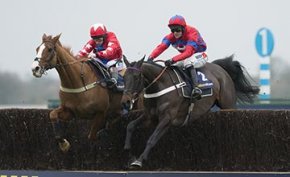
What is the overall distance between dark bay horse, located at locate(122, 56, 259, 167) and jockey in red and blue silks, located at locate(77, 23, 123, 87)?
0.77m

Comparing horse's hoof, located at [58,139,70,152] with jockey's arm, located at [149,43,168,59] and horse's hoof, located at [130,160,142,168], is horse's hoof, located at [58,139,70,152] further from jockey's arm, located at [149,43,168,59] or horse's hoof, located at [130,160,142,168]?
jockey's arm, located at [149,43,168,59]

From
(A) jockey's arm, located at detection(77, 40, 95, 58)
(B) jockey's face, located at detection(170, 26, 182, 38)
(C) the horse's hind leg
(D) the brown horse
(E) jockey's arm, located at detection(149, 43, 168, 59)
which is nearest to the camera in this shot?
(D) the brown horse

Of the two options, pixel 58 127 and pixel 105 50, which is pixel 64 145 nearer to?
pixel 58 127

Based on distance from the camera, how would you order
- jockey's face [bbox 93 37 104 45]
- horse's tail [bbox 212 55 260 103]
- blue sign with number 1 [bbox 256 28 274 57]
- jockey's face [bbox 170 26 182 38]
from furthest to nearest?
1. blue sign with number 1 [bbox 256 28 274 57]
2. horse's tail [bbox 212 55 260 103]
3. jockey's face [bbox 93 37 104 45]
4. jockey's face [bbox 170 26 182 38]

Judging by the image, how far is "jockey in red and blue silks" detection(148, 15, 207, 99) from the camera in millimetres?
11977

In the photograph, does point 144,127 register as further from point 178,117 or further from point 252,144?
point 252,144

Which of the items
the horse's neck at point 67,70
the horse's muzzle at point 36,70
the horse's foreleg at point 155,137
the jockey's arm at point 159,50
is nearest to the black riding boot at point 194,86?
the jockey's arm at point 159,50

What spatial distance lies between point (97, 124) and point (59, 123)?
48 centimetres

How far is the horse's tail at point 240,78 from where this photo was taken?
13500 mm

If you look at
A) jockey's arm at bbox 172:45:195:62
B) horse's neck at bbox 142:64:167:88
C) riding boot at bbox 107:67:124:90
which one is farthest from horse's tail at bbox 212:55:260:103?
horse's neck at bbox 142:64:167:88

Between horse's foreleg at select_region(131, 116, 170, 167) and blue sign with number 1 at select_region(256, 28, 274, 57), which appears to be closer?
horse's foreleg at select_region(131, 116, 170, 167)

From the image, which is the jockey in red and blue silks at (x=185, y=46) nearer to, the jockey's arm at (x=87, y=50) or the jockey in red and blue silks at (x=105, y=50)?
the jockey in red and blue silks at (x=105, y=50)

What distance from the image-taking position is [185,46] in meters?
12.2

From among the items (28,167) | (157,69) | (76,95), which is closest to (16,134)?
(28,167)
